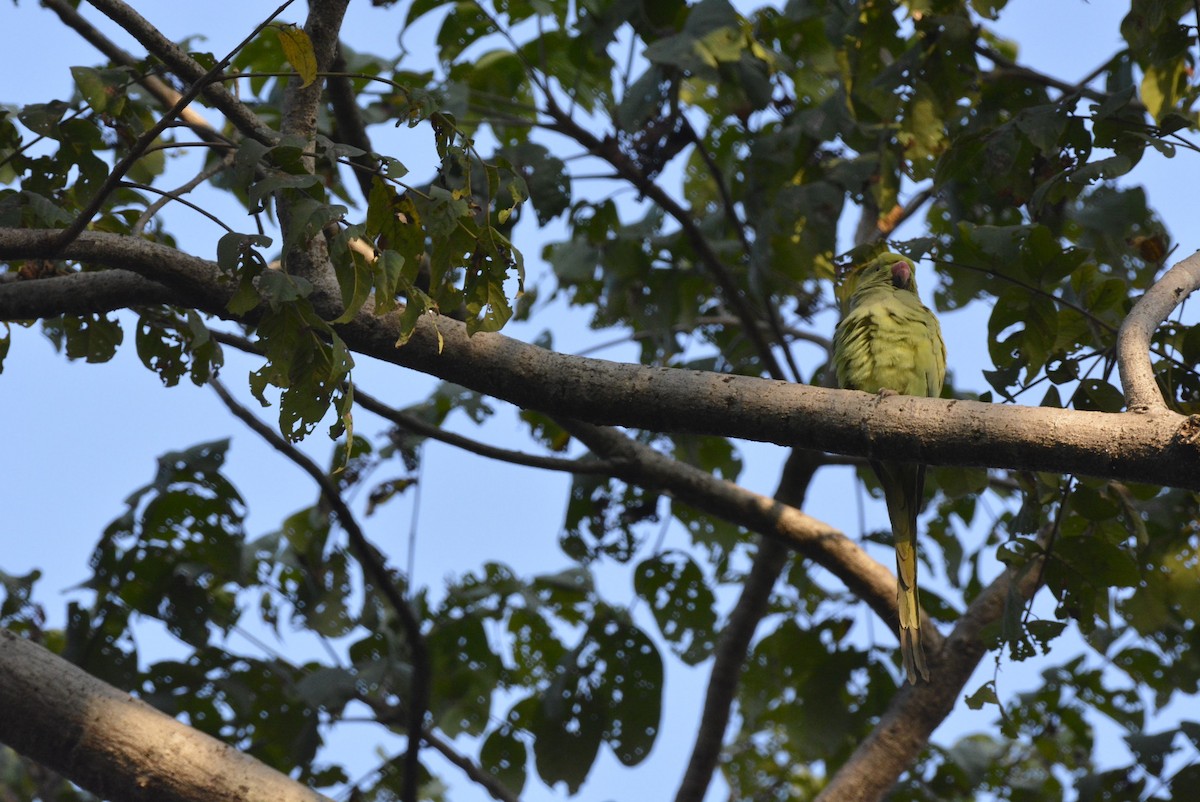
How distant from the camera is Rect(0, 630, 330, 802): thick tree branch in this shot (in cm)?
281

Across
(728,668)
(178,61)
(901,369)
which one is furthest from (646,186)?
(178,61)

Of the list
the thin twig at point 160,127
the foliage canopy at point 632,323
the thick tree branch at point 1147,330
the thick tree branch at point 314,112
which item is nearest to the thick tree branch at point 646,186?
the foliage canopy at point 632,323

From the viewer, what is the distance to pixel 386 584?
3.93 m

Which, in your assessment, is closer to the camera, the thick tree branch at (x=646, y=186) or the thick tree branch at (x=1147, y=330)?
the thick tree branch at (x=1147, y=330)

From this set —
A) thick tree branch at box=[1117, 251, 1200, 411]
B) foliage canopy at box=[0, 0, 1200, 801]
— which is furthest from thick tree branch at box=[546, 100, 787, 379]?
thick tree branch at box=[1117, 251, 1200, 411]

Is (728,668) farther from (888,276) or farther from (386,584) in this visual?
(888,276)

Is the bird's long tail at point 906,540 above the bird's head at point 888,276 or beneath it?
beneath

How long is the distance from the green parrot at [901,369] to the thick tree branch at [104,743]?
2114 millimetres

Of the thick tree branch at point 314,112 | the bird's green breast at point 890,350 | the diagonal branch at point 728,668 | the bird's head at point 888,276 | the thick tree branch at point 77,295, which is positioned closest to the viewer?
the thick tree branch at point 314,112

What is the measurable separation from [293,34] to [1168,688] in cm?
490

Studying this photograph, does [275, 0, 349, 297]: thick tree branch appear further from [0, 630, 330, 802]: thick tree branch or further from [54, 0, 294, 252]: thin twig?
[0, 630, 330, 802]: thick tree branch

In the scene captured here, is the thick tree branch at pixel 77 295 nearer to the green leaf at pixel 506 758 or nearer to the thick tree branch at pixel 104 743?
the thick tree branch at pixel 104 743

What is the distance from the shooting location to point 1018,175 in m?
3.49

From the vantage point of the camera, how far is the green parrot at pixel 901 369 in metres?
3.67
